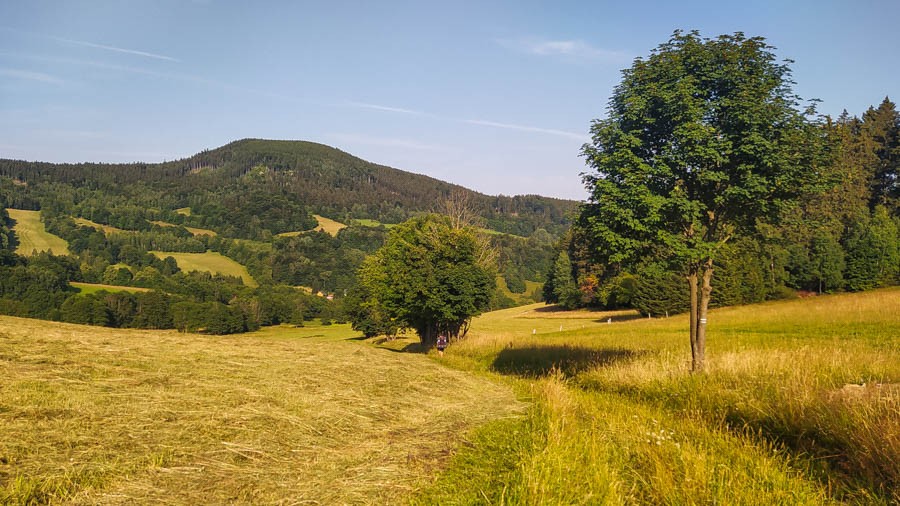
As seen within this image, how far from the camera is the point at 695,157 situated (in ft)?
34.9

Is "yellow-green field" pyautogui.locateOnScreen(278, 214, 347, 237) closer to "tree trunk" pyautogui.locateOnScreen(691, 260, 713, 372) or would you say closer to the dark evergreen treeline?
the dark evergreen treeline

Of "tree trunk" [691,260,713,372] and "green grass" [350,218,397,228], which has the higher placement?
"green grass" [350,218,397,228]

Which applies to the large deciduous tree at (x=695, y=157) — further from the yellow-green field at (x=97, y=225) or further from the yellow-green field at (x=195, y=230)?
the yellow-green field at (x=195, y=230)

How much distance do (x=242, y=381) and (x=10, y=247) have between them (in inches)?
5664

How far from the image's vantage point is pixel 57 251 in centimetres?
11775

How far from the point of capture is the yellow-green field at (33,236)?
117 meters

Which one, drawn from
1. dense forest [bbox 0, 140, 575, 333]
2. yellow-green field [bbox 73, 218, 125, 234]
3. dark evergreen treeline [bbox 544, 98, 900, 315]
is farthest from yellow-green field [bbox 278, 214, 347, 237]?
dark evergreen treeline [bbox 544, 98, 900, 315]

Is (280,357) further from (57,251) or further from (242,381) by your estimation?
(57,251)

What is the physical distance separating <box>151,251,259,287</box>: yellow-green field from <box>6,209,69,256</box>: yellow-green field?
71.5 ft

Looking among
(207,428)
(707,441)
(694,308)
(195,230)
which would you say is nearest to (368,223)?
(195,230)

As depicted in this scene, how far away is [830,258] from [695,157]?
5616 centimetres

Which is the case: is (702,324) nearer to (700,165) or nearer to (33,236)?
(700,165)

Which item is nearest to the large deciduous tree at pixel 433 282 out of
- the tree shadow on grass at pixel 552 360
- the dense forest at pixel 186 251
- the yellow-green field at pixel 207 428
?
the tree shadow on grass at pixel 552 360

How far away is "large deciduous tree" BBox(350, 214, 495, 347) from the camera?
28.0m
